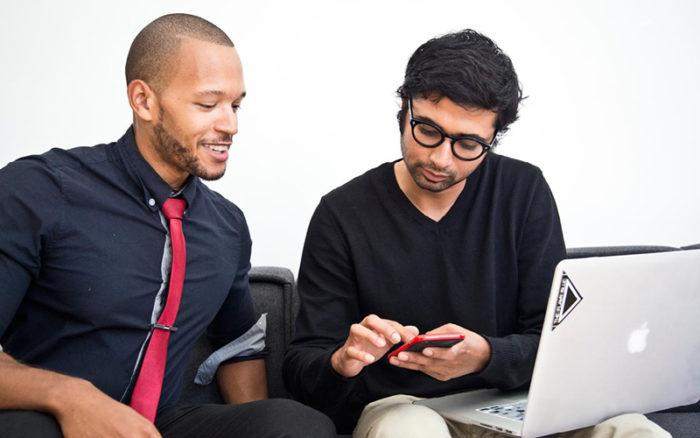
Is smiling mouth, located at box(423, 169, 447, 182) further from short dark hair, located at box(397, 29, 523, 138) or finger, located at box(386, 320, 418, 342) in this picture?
finger, located at box(386, 320, 418, 342)

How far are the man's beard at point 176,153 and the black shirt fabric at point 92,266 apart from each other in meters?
0.05

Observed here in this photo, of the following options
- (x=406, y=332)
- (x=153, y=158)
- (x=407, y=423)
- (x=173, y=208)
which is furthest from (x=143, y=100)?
(x=407, y=423)

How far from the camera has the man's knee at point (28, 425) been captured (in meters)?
1.28

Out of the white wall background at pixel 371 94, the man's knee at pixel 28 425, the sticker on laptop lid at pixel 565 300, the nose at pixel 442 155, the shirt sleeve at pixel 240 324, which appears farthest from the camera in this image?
the white wall background at pixel 371 94

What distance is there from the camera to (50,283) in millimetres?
1514

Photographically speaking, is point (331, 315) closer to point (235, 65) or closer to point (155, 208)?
point (155, 208)

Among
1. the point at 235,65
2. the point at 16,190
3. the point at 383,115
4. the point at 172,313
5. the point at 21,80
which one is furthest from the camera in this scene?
the point at 383,115

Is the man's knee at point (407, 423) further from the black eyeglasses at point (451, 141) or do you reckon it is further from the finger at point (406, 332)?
the black eyeglasses at point (451, 141)

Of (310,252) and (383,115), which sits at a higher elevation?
(383,115)

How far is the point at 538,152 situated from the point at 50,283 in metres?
1.60

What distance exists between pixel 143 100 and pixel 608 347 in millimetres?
1016

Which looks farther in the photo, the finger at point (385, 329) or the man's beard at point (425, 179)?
the man's beard at point (425, 179)

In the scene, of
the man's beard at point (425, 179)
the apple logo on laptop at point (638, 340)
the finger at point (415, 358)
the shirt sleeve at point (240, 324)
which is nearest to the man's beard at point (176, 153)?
the shirt sleeve at point (240, 324)

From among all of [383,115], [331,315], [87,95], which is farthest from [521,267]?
[87,95]
